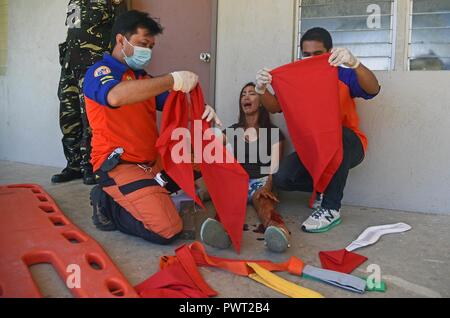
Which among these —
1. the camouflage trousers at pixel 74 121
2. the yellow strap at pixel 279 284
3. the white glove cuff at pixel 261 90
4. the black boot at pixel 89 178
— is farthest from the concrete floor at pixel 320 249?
the white glove cuff at pixel 261 90

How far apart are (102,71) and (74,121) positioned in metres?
1.40

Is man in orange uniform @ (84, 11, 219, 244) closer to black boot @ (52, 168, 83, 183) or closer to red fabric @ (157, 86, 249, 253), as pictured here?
red fabric @ (157, 86, 249, 253)

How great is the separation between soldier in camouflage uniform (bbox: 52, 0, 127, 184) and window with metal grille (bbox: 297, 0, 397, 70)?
141 centimetres

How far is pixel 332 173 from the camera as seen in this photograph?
233cm

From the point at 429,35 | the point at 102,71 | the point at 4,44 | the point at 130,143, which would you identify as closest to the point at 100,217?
the point at 130,143

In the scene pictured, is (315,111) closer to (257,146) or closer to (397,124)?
(257,146)

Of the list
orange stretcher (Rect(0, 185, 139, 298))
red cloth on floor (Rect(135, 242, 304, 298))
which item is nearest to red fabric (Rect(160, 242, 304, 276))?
red cloth on floor (Rect(135, 242, 304, 298))

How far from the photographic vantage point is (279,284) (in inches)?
63.3

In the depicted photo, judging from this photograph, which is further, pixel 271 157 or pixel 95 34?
pixel 95 34

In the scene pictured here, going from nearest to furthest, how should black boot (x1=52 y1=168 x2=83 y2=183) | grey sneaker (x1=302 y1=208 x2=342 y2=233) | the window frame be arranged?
grey sneaker (x1=302 y1=208 x2=342 y2=233) < black boot (x1=52 y1=168 x2=83 y2=183) < the window frame

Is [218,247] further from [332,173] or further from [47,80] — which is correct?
[47,80]

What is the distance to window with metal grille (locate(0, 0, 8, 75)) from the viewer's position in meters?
4.19
